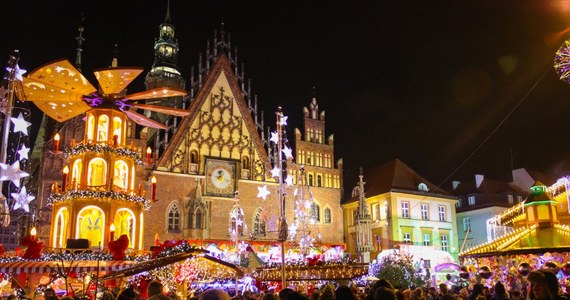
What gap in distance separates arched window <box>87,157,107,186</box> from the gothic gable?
47.5 feet

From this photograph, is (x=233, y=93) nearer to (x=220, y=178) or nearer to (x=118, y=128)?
(x=220, y=178)

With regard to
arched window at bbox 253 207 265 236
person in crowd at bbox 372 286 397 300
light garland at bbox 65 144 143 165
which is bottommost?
person in crowd at bbox 372 286 397 300

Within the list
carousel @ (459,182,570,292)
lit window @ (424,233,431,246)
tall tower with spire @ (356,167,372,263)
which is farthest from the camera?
lit window @ (424,233,431,246)

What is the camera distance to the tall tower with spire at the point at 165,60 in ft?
167

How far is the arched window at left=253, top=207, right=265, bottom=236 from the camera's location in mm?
39312

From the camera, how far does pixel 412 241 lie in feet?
140

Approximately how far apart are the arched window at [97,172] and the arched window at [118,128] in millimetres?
1389

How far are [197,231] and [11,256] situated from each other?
18261 millimetres

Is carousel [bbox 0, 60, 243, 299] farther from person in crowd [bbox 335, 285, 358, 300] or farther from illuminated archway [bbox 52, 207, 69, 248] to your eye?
person in crowd [bbox 335, 285, 358, 300]

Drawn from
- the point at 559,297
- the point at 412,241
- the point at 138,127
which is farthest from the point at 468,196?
the point at 559,297

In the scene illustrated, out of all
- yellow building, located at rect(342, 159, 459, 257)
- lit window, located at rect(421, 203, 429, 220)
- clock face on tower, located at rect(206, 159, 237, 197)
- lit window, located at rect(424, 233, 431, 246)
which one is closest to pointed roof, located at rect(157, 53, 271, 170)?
clock face on tower, located at rect(206, 159, 237, 197)

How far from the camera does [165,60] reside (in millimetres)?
51469

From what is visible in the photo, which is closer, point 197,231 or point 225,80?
point 197,231

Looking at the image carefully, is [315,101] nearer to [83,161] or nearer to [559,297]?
[83,161]
